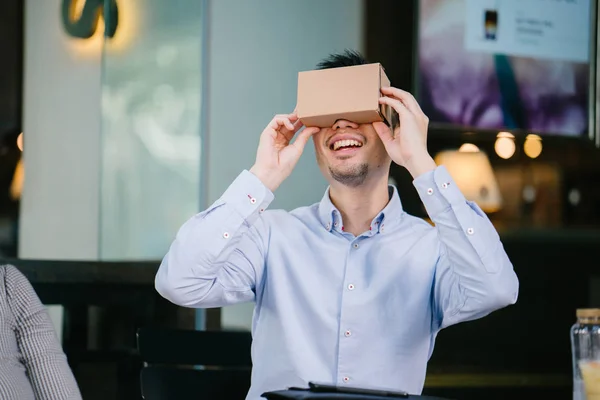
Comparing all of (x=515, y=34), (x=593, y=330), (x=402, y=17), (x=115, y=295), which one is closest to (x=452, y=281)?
(x=593, y=330)

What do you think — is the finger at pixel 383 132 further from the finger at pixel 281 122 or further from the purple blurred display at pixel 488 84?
the purple blurred display at pixel 488 84

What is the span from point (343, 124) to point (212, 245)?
1.37ft

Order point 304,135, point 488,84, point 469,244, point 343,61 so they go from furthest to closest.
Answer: point 488,84, point 343,61, point 304,135, point 469,244

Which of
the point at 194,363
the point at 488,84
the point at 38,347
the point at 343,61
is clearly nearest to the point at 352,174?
the point at 343,61

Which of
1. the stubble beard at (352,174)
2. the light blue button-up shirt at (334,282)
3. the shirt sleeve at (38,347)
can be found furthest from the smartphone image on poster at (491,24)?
the shirt sleeve at (38,347)

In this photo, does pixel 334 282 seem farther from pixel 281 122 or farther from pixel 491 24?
pixel 491 24

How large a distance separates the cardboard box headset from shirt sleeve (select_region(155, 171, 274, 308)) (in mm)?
223

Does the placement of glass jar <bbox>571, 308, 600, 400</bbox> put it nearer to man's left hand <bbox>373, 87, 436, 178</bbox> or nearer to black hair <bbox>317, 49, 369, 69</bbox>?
man's left hand <bbox>373, 87, 436, 178</bbox>

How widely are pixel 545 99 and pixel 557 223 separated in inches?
22.0

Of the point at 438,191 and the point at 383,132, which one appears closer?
the point at 438,191

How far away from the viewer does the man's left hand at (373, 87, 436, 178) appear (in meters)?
1.93

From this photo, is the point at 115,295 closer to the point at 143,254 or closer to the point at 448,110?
the point at 143,254

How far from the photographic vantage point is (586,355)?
2.04 meters

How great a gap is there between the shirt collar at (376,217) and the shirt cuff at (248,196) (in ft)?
0.75
